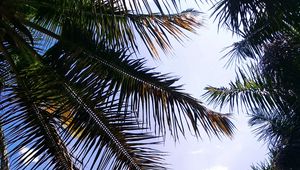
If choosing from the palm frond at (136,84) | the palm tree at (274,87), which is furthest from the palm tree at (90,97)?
the palm tree at (274,87)

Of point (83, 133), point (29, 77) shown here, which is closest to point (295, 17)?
point (83, 133)

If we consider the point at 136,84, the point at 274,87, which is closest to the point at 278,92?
the point at 274,87

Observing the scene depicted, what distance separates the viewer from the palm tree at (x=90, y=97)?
5352 millimetres

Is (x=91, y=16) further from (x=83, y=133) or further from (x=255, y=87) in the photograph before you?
(x=255, y=87)

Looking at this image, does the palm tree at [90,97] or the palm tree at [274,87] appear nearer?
the palm tree at [90,97]

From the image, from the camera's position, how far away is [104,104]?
5609 mm

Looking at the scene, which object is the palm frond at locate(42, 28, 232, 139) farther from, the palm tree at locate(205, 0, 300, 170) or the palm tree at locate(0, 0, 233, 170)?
the palm tree at locate(205, 0, 300, 170)

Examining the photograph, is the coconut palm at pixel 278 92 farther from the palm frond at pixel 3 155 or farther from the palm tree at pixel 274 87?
the palm frond at pixel 3 155

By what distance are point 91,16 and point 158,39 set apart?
0.87 metres

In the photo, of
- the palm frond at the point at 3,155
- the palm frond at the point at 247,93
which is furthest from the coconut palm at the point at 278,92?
the palm frond at the point at 3,155

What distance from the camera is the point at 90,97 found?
5.49 meters

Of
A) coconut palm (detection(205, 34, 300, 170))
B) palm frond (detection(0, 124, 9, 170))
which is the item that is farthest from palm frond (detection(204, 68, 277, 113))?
palm frond (detection(0, 124, 9, 170))

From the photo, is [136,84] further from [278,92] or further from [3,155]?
[278,92]

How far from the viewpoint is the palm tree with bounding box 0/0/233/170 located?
211 inches
